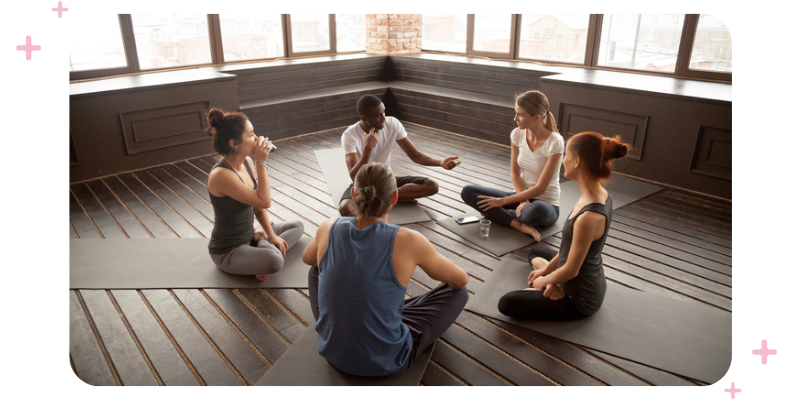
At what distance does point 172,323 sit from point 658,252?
8.04 ft

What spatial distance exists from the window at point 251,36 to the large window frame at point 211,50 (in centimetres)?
4

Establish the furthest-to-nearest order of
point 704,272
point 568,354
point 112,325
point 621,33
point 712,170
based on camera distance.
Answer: point 621,33, point 712,170, point 704,272, point 112,325, point 568,354

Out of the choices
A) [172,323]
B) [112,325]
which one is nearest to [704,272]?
[172,323]

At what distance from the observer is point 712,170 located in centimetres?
340

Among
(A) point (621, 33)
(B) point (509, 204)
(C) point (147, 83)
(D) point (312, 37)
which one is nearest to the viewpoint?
(B) point (509, 204)

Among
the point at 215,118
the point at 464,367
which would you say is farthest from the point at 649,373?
the point at 215,118

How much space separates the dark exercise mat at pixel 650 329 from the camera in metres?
1.77

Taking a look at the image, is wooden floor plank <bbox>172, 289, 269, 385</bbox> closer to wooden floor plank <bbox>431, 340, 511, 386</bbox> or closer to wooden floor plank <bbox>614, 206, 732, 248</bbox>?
wooden floor plank <bbox>431, 340, 511, 386</bbox>

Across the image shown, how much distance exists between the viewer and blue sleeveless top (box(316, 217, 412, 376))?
1437mm

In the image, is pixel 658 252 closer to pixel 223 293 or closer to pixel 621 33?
pixel 223 293

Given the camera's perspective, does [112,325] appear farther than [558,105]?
No

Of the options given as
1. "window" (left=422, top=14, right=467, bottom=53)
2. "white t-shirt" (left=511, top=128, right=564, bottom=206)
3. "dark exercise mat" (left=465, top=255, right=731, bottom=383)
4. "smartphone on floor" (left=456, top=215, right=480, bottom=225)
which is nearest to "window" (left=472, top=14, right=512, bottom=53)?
"window" (left=422, top=14, right=467, bottom=53)

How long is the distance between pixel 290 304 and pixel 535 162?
156cm

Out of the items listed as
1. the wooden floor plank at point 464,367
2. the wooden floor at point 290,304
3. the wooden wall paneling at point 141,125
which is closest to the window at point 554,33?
the wooden floor at point 290,304
